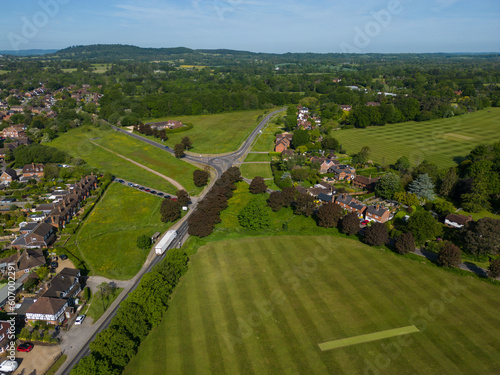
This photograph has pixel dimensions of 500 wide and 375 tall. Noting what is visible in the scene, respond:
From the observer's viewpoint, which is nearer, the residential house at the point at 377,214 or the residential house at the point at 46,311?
the residential house at the point at 46,311

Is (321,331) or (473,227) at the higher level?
(473,227)

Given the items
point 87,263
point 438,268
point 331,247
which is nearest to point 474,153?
point 438,268

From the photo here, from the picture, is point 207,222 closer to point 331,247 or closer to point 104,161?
point 331,247

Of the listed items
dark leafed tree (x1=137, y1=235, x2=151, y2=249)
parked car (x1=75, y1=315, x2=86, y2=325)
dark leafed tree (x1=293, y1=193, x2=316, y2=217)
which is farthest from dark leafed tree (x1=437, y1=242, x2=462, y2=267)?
parked car (x1=75, y1=315, x2=86, y2=325)

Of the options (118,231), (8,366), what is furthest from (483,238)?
(8,366)

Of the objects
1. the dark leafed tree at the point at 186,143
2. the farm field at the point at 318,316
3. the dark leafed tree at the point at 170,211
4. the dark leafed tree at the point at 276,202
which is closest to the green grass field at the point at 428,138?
the dark leafed tree at the point at 276,202

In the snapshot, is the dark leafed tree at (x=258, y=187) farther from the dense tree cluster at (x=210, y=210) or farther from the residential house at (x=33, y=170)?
the residential house at (x=33, y=170)
